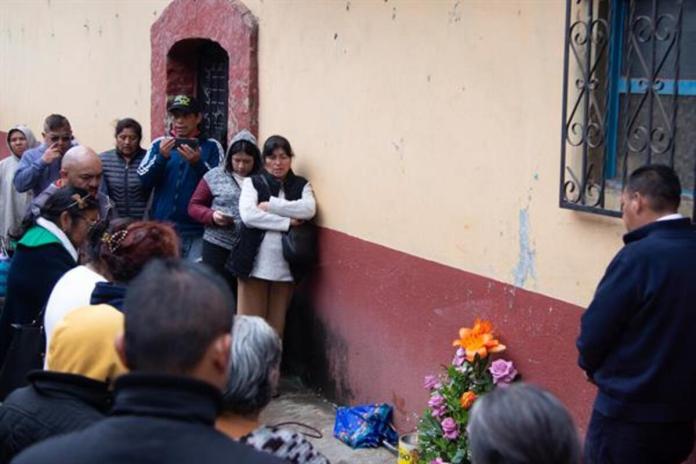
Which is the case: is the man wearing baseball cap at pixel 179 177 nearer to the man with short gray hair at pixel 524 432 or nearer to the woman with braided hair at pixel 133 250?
the woman with braided hair at pixel 133 250

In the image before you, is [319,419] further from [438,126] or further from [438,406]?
[438,126]

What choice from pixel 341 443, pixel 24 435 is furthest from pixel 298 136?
pixel 24 435

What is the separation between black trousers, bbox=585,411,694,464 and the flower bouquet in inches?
43.8

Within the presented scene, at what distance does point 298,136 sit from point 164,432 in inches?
223

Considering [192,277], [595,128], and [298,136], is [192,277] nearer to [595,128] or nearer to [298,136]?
[595,128]

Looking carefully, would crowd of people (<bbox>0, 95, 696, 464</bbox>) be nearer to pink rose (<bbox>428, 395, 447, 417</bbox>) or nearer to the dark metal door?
the dark metal door

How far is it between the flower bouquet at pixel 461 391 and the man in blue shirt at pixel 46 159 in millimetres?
3745

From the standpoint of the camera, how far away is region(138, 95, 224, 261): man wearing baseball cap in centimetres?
783

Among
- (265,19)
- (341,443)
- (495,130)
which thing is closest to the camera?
(495,130)

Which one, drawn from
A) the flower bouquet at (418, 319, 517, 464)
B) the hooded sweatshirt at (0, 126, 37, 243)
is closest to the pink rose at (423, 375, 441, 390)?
the flower bouquet at (418, 319, 517, 464)

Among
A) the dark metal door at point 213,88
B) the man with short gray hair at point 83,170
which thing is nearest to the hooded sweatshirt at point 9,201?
the dark metal door at point 213,88

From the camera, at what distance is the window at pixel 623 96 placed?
4.61 meters

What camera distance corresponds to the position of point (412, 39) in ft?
20.8

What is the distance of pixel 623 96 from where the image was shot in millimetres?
4934
